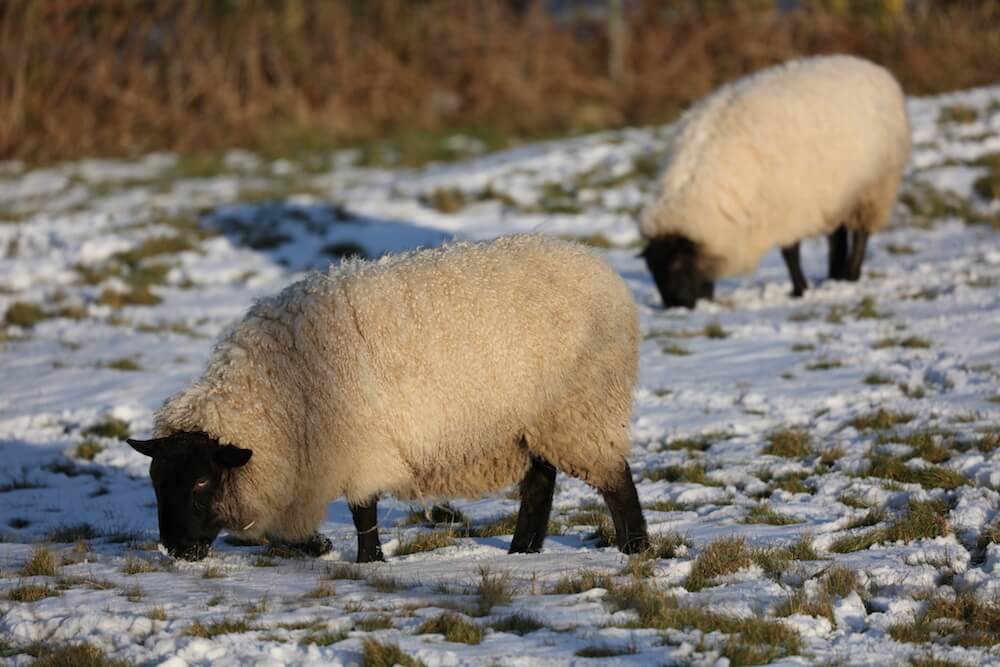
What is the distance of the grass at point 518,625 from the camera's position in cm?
458

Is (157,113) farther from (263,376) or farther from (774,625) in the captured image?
(774,625)

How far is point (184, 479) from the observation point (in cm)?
577

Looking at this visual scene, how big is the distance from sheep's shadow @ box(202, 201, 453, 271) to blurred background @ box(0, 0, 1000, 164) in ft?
12.0

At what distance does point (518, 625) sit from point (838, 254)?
7.76m

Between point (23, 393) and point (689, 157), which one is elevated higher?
point (689, 157)

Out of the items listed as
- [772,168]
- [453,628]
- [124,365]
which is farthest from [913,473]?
[124,365]

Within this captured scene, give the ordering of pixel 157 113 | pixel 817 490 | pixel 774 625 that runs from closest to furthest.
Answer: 1. pixel 774 625
2. pixel 817 490
3. pixel 157 113

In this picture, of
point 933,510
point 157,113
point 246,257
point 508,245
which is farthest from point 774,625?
point 157,113

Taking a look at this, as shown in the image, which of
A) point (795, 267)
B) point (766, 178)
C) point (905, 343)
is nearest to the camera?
point (905, 343)

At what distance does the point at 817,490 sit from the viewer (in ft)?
21.4

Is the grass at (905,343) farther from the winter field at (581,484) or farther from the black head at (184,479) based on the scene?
the black head at (184,479)

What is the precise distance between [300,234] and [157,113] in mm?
6529

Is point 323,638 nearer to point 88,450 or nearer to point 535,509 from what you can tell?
point 535,509

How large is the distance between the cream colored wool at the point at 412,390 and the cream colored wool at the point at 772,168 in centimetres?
513
